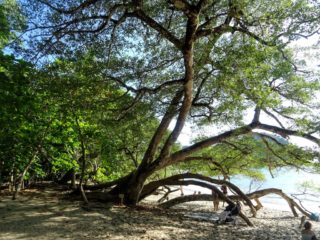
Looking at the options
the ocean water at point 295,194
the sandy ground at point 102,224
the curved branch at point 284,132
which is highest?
the curved branch at point 284,132

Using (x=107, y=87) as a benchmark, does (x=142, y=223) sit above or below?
below

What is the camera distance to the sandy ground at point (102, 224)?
8938mm

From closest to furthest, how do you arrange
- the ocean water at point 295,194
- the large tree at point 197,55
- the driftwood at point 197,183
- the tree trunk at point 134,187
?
the large tree at point 197,55
the driftwood at point 197,183
the tree trunk at point 134,187
the ocean water at point 295,194

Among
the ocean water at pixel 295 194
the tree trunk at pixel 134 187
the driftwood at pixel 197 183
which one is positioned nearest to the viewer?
the driftwood at pixel 197 183

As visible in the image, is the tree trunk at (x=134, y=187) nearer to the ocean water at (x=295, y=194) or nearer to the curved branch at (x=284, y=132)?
the curved branch at (x=284, y=132)

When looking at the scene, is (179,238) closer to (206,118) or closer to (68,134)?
(206,118)

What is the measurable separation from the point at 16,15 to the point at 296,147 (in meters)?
10.7

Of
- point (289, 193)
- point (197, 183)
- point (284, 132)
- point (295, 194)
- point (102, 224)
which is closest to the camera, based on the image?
point (102, 224)

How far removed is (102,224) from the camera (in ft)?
33.1

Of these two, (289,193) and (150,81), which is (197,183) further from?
(289,193)

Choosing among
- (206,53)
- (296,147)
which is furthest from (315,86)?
(206,53)

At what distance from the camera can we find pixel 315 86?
10.4m

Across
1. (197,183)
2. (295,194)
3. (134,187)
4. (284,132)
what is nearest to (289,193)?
(295,194)

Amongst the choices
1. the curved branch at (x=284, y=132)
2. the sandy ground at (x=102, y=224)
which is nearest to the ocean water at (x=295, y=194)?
the curved branch at (x=284, y=132)
